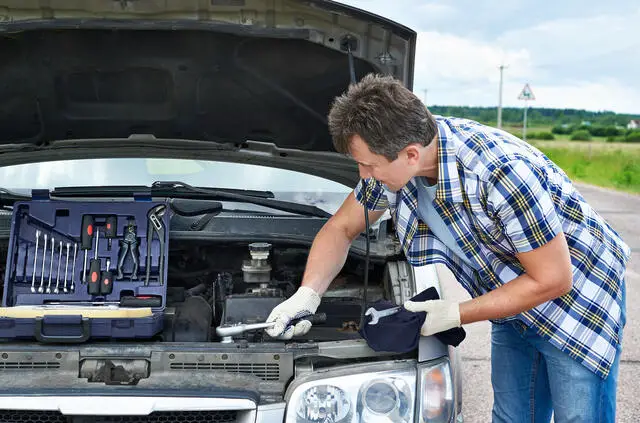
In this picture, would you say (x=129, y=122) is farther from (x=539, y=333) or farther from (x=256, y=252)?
(x=539, y=333)

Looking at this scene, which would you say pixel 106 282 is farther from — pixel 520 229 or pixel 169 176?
pixel 520 229

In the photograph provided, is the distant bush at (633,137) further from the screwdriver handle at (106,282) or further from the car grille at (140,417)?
the car grille at (140,417)

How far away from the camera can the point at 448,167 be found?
210 cm

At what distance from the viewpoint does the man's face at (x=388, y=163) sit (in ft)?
6.72

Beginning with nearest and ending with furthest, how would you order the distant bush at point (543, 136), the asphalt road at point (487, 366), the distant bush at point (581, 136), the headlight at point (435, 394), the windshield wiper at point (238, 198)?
1. the headlight at point (435, 394)
2. the windshield wiper at point (238, 198)
3. the asphalt road at point (487, 366)
4. the distant bush at point (581, 136)
5. the distant bush at point (543, 136)

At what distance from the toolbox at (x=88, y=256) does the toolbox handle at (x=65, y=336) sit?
0.15 m

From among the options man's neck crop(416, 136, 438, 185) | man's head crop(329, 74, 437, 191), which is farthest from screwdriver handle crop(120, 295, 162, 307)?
man's neck crop(416, 136, 438, 185)

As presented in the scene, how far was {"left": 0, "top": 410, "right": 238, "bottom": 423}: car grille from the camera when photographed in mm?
2043

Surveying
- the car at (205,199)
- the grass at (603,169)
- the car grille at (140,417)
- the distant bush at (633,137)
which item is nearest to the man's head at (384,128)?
the car at (205,199)

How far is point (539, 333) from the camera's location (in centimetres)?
226

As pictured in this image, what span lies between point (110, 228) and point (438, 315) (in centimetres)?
129

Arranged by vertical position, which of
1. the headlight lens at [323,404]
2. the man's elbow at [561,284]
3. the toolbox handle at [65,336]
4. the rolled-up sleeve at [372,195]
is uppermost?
the rolled-up sleeve at [372,195]

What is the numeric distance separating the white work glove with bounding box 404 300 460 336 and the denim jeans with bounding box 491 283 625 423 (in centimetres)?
32

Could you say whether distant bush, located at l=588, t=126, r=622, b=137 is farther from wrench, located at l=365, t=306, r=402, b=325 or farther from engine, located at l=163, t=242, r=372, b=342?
wrench, located at l=365, t=306, r=402, b=325
